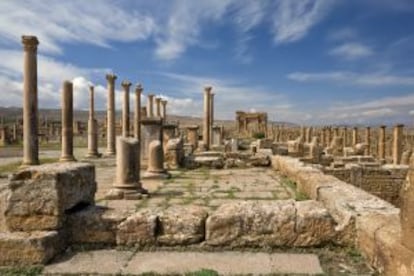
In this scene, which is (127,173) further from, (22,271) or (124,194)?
(22,271)

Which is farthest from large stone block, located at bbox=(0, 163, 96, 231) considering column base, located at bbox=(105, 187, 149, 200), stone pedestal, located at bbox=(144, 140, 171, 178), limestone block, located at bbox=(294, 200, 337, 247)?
stone pedestal, located at bbox=(144, 140, 171, 178)

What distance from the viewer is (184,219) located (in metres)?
5.10

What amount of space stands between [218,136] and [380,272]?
91.6 feet

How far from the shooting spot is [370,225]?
4480mm

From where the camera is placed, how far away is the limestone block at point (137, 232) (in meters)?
5.06

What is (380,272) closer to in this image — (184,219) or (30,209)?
(184,219)

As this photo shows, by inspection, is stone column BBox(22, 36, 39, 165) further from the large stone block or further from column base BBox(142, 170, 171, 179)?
the large stone block

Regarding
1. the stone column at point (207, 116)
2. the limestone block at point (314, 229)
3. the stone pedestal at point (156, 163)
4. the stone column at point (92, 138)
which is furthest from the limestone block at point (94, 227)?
the stone column at point (207, 116)

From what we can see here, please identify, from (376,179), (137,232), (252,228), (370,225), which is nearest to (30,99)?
(137,232)

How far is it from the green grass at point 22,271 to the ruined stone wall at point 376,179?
1062 centimetres

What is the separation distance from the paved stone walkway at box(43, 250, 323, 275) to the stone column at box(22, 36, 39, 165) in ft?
36.6

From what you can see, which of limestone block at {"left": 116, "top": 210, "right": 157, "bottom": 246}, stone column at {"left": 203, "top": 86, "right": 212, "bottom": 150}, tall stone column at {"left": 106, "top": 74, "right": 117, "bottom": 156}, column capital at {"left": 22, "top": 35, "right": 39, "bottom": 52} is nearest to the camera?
limestone block at {"left": 116, "top": 210, "right": 157, "bottom": 246}

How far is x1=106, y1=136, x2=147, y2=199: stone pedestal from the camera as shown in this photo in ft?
30.0

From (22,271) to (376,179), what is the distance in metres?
11.7
